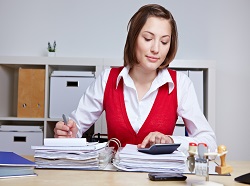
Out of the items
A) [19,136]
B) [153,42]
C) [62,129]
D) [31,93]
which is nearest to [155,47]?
[153,42]

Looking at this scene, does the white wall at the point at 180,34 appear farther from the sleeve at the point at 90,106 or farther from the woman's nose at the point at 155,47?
the woman's nose at the point at 155,47

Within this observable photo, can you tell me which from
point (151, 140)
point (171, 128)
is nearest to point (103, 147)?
point (151, 140)

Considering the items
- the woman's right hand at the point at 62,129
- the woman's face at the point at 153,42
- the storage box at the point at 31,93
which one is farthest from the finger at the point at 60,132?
the storage box at the point at 31,93

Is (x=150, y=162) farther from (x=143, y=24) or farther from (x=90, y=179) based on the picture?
(x=143, y=24)

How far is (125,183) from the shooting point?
100 centimetres

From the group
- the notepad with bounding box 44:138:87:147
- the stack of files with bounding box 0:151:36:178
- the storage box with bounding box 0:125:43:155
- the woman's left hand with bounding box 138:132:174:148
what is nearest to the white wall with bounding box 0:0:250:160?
the storage box with bounding box 0:125:43:155

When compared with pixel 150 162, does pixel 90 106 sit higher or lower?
higher

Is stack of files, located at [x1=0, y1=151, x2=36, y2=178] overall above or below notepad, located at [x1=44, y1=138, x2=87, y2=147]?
below

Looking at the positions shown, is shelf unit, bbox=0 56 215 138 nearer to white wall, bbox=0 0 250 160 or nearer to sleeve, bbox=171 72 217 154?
white wall, bbox=0 0 250 160

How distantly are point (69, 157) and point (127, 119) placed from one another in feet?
1.87

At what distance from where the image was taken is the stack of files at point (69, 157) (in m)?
1.19

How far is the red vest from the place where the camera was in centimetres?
171

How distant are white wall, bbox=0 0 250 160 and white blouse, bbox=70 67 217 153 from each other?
47.2 inches

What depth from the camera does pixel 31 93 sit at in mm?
2719
